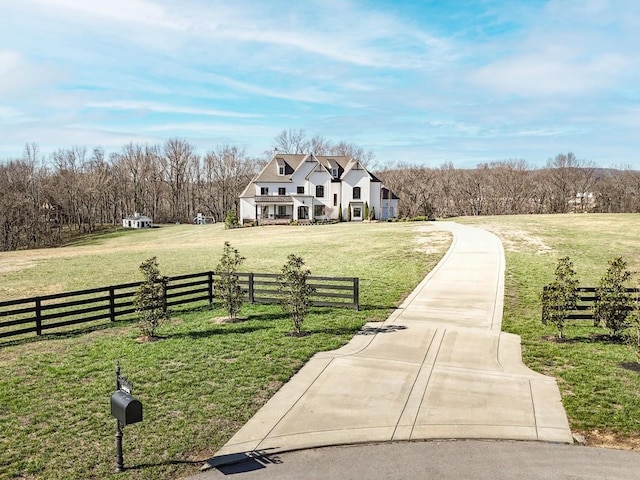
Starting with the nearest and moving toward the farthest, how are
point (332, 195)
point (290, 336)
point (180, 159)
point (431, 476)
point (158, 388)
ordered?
point (431, 476) → point (158, 388) → point (290, 336) → point (332, 195) → point (180, 159)

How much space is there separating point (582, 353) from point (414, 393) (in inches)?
222

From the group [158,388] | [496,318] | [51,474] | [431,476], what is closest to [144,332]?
[158,388]

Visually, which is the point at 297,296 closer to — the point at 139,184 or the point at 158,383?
the point at 158,383

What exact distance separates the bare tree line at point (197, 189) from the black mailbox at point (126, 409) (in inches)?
2555

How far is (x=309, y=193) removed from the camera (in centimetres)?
6125

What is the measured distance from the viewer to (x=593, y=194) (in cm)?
7200

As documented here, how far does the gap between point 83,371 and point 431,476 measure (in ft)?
28.7

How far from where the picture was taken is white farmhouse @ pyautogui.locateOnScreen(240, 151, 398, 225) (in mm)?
60656

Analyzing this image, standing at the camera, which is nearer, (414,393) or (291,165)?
(414,393)

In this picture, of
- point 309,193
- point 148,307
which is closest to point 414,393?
point 148,307

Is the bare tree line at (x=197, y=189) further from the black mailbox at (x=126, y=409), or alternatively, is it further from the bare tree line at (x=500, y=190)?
the black mailbox at (x=126, y=409)

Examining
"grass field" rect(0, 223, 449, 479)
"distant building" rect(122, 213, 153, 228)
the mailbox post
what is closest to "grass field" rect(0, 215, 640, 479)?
"grass field" rect(0, 223, 449, 479)

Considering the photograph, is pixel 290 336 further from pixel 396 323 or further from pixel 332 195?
pixel 332 195

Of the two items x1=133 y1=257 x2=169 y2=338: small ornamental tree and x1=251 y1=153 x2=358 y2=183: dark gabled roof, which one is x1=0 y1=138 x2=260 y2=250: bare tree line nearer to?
x1=251 y1=153 x2=358 y2=183: dark gabled roof
